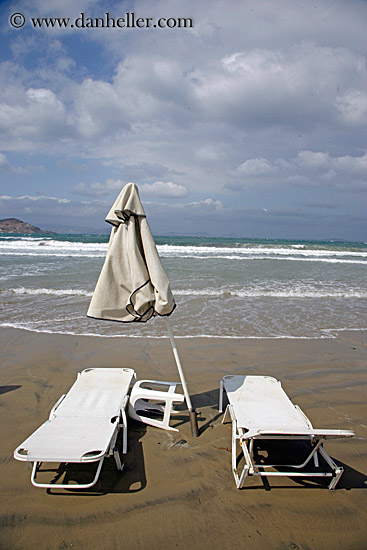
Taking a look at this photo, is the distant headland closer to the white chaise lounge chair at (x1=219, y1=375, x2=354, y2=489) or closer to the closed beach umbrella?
the closed beach umbrella

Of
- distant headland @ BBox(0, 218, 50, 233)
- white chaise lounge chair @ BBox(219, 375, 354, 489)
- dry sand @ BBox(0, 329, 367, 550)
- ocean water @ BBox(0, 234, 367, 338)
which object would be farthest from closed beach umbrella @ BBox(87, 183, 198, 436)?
distant headland @ BBox(0, 218, 50, 233)

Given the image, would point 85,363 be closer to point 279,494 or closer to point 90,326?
point 90,326

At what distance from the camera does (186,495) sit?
2.74m

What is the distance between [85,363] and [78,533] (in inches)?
135

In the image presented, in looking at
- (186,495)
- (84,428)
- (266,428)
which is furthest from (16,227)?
(266,428)

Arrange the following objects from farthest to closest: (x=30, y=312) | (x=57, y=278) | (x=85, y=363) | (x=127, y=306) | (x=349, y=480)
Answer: (x=57, y=278) → (x=30, y=312) → (x=85, y=363) → (x=127, y=306) → (x=349, y=480)

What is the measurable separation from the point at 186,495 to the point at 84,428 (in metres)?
1.07

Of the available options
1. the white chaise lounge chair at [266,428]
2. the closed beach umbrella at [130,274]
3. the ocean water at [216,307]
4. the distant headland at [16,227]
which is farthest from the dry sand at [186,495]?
the distant headland at [16,227]

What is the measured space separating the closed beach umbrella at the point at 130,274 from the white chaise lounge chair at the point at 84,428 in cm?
95

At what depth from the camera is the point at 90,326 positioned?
310 inches

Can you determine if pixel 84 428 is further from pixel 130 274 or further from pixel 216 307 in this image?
pixel 216 307

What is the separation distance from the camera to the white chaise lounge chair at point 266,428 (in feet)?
8.70

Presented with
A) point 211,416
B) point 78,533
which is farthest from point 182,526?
point 211,416

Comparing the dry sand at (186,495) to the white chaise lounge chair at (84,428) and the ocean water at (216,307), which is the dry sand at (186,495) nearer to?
the white chaise lounge chair at (84,428)
